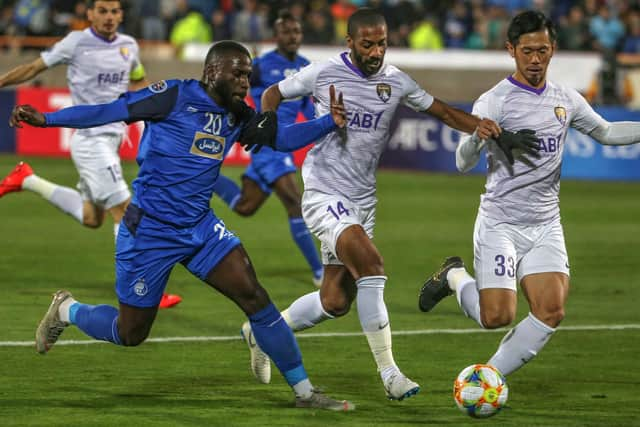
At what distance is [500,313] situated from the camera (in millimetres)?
7430

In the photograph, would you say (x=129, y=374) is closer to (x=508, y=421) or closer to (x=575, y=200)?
(x=508, y=421)

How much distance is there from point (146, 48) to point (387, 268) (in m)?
13.7

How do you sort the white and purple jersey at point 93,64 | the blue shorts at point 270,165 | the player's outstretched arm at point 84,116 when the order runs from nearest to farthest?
the player's outstretched arm at point 84,116 → the white and purple jersey at point 93,64 → the blue shorts at point 270,165

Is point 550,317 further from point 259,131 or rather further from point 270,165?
point 270,165

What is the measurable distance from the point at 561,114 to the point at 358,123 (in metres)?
1.24

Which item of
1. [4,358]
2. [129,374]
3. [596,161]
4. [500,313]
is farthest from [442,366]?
[596,161]

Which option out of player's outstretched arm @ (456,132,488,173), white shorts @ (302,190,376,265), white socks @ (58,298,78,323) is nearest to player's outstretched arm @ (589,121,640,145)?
player's outstretched arm @ (456,132,488,173)

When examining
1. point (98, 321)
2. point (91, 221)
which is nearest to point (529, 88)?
point (98, 321)

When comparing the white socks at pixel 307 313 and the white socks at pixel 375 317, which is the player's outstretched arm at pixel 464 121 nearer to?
the white socks at pixel 375 317

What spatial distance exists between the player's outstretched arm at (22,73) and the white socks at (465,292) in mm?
4134

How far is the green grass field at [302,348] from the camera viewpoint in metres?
7.16

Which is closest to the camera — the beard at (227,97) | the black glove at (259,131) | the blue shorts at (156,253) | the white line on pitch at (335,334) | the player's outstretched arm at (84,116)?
the player's outstretched arm at (84,116)

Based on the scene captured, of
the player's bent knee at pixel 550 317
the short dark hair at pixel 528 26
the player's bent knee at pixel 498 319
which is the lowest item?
the player's bent knee at pixel 498 319

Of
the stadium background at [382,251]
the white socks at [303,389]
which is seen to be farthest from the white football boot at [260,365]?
the white socks at [303,389]
